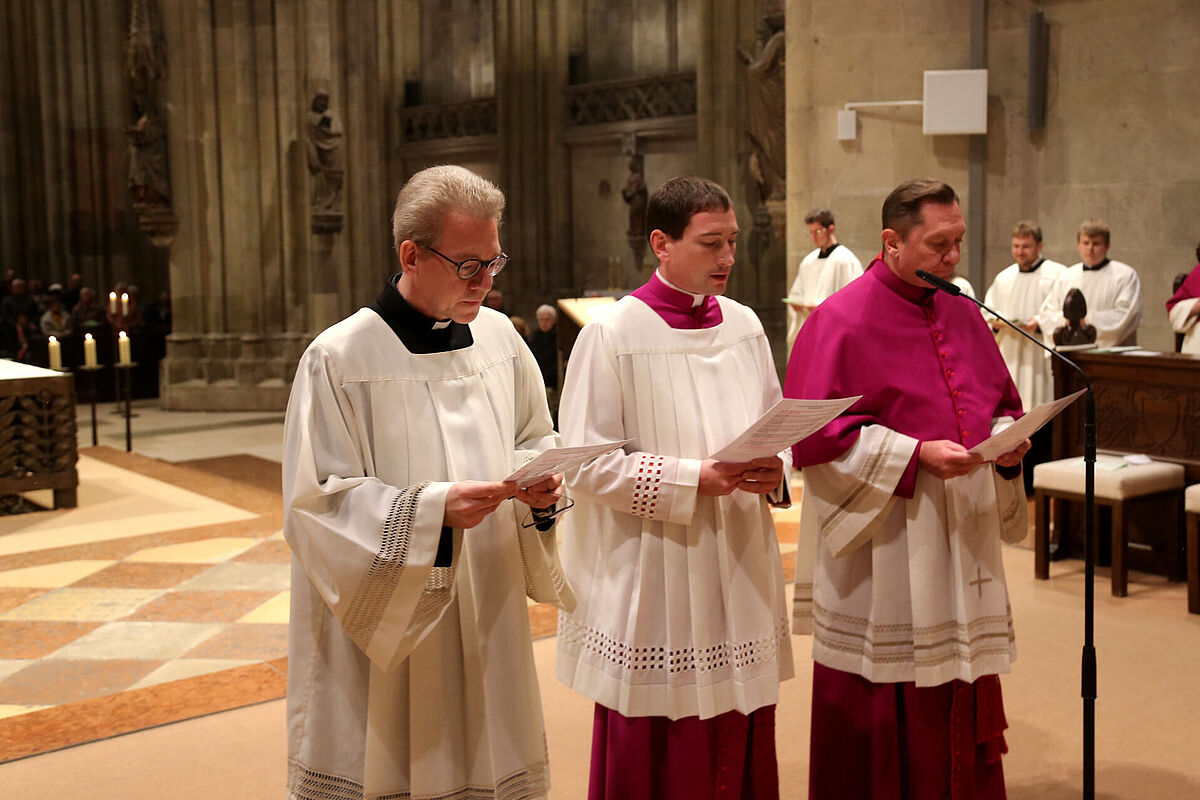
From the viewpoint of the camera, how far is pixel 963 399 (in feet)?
10.4

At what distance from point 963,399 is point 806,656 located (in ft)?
7.10

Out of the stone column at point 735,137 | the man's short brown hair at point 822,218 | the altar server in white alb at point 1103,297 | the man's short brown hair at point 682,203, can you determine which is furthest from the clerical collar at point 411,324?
the stone column at point 735,137

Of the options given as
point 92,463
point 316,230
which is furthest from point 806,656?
point 316,230

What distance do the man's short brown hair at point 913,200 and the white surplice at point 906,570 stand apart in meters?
0.51

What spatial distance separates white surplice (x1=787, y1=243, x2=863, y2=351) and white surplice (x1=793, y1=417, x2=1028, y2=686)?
5858mm

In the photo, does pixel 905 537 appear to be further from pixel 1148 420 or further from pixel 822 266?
pixel 822 266

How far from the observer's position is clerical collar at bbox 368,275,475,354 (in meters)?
2.51

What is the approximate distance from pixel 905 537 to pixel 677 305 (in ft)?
2.71

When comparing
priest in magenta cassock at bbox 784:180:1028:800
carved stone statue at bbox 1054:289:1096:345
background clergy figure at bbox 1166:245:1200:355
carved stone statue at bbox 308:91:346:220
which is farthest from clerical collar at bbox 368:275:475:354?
carved stone statue at bbox 308:91:346:220

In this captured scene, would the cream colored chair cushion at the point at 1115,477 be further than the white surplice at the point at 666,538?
Yes

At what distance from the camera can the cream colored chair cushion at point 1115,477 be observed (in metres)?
5.84

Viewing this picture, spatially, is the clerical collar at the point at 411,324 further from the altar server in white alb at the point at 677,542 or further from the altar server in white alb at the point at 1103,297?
the altar server in white alb at the point at 1103,297

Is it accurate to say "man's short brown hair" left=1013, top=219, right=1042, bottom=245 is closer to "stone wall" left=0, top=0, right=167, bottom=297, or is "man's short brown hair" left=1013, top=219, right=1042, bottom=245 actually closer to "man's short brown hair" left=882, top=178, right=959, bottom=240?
"man's short brown hair" left=882, top=178, right=959, bottom=240

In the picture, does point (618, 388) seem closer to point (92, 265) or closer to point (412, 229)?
point (412, 229)
